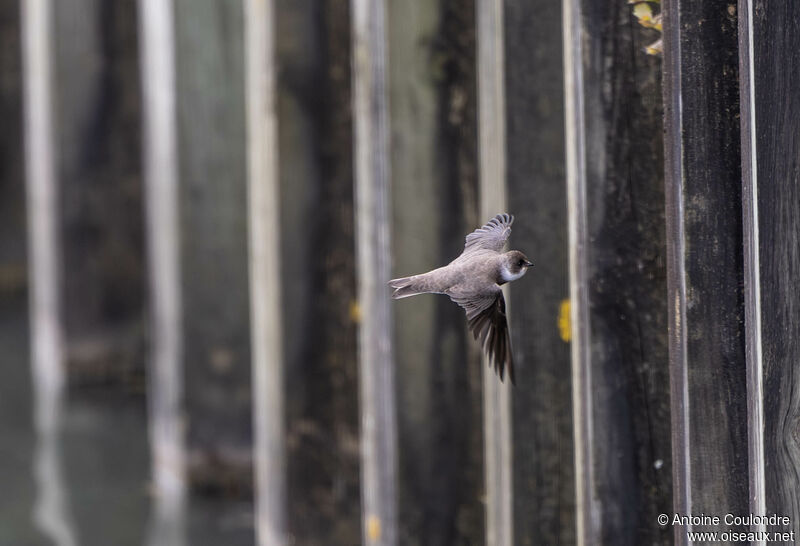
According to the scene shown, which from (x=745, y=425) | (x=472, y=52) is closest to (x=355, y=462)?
(x=472, y=52)

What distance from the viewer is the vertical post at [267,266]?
4098 millimetres

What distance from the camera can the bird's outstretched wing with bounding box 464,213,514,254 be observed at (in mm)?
1830

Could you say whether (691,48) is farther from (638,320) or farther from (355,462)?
(355,462)

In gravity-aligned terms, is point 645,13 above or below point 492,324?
above

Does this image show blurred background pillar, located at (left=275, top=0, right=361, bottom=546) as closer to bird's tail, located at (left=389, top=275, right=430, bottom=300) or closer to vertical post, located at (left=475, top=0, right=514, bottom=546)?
vertical post, located at (left=475, top=0, right=514, bottom=546)

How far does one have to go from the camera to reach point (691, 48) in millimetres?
1914

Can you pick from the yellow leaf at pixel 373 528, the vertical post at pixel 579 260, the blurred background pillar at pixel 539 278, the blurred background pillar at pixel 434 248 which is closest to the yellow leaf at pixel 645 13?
the vertical post at pixel 579 260

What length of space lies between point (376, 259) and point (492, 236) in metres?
1.32

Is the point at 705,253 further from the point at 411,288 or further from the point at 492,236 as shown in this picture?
the point at 411,288

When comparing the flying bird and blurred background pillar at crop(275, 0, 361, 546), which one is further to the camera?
blurred background pillar at crop(275, 0, 361, 546)

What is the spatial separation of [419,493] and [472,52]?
1.16 metres

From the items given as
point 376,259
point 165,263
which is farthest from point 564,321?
point 165,263

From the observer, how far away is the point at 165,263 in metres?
5.49

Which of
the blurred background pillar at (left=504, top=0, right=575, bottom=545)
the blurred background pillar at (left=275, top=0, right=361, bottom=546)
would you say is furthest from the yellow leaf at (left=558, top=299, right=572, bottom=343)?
the blurred background pillar at (left=275, top=0, right=361, bottom=546)
